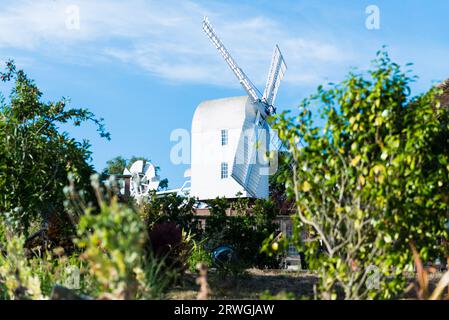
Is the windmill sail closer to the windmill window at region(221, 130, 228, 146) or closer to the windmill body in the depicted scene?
the windmill body

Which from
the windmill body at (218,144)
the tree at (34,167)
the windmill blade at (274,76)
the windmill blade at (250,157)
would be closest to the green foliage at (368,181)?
the tree at (34,167)

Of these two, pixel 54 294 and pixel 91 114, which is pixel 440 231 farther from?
pixel 91 114

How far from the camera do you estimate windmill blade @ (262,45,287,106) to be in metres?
37.6

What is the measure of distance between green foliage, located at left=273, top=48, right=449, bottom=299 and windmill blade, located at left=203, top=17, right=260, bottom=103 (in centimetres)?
2968

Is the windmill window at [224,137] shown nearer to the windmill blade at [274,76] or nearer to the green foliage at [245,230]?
the windmill blade at [274,76]

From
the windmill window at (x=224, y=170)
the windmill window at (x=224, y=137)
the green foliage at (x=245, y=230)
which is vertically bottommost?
the green foliage at (x=245, y=230)

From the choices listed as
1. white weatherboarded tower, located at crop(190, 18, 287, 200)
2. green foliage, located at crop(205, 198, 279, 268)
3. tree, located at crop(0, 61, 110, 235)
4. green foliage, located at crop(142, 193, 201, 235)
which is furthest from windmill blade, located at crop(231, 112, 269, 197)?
tree, located at crop(0, 61, 110, 235)

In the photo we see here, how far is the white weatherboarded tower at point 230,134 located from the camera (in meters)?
35.8

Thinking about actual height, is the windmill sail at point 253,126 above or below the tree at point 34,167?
above

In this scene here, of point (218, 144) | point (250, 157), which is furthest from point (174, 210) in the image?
point (218, 144)

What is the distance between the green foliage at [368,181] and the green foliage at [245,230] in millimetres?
8182

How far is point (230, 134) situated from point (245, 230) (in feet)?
70.6

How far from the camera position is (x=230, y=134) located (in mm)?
38094
